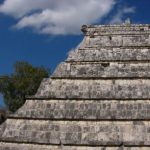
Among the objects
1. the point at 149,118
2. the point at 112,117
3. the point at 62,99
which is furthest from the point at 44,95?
the point at 149,118

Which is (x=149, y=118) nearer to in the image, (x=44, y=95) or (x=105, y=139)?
(x=105, y=139)

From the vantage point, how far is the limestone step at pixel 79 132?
15.0 m

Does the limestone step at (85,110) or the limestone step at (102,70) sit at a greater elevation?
the limestone step at (102,70)

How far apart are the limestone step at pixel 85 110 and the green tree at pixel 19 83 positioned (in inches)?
991

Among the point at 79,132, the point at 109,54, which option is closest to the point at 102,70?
the point at 109,54

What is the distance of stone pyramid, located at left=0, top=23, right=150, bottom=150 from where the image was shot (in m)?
15.3

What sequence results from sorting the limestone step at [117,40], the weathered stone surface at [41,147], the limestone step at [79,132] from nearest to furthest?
the weathered stone surface at [41,147] < the limestone step at [79,132] < the limestone step at [117,40]

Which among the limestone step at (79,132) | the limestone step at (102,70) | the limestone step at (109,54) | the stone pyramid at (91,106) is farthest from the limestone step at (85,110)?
the limestone step at (109,54)

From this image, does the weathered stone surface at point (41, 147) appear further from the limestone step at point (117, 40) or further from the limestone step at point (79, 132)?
A: the limestone step at point (117, 40)

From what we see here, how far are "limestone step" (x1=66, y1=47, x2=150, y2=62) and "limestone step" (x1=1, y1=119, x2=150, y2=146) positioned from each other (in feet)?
10.7

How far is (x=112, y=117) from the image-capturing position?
15.4 metres

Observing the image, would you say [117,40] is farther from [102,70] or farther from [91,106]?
[91,106]

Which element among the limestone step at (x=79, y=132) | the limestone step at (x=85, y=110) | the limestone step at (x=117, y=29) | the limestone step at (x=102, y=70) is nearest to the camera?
the limestone step at (x=79, y=132)

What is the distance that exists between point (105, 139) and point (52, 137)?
2.23 meters
